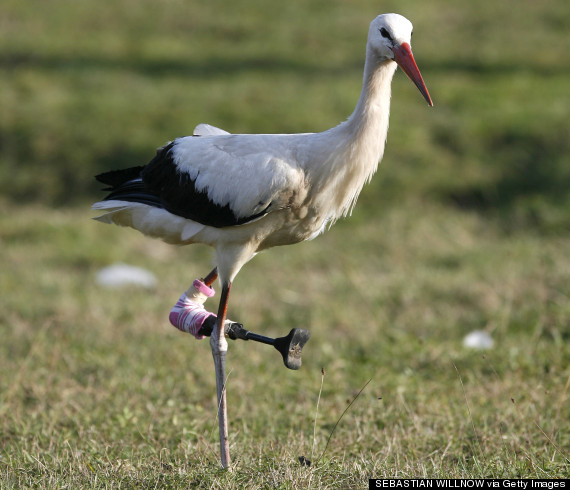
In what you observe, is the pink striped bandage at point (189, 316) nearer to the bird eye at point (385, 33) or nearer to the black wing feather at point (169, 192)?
the black wing feather at point (169, 192)

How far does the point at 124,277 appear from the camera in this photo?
742 cm

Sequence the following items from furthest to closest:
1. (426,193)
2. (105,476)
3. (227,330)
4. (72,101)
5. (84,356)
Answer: (72,101) < (426,193) < (84,356) < (227,330) < (105,476)

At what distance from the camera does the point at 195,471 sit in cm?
346

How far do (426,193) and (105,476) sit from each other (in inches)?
263

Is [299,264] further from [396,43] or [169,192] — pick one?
[396,43]

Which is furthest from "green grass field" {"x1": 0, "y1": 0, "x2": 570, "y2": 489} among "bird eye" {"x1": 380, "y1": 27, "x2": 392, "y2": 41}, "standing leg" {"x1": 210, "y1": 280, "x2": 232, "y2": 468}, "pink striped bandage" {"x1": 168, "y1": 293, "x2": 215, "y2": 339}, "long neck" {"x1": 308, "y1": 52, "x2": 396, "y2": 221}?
"bird eye" {"x1": 380, "y1": 27, "x2": 392, "y2": 41}

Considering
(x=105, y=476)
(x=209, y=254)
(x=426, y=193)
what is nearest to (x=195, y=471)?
(x=105, y=476)

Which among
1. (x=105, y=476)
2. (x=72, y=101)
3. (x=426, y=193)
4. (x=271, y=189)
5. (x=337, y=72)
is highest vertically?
(x=337, y=72)

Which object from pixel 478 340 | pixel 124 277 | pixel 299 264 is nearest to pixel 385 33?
pixel 478 340

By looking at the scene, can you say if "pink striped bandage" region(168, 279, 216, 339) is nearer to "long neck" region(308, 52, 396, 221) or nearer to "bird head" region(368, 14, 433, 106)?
"long neck" region(308, 52, 396, 221)

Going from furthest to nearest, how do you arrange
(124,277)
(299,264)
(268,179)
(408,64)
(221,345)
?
(299,264)
(124,277)
(221,345)
(268,179)
(408,64)

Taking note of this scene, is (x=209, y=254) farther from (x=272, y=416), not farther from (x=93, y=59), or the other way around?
(x=93, y=59)

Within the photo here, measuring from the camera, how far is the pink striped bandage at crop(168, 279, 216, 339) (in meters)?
4.11

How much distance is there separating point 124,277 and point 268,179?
3987mm
